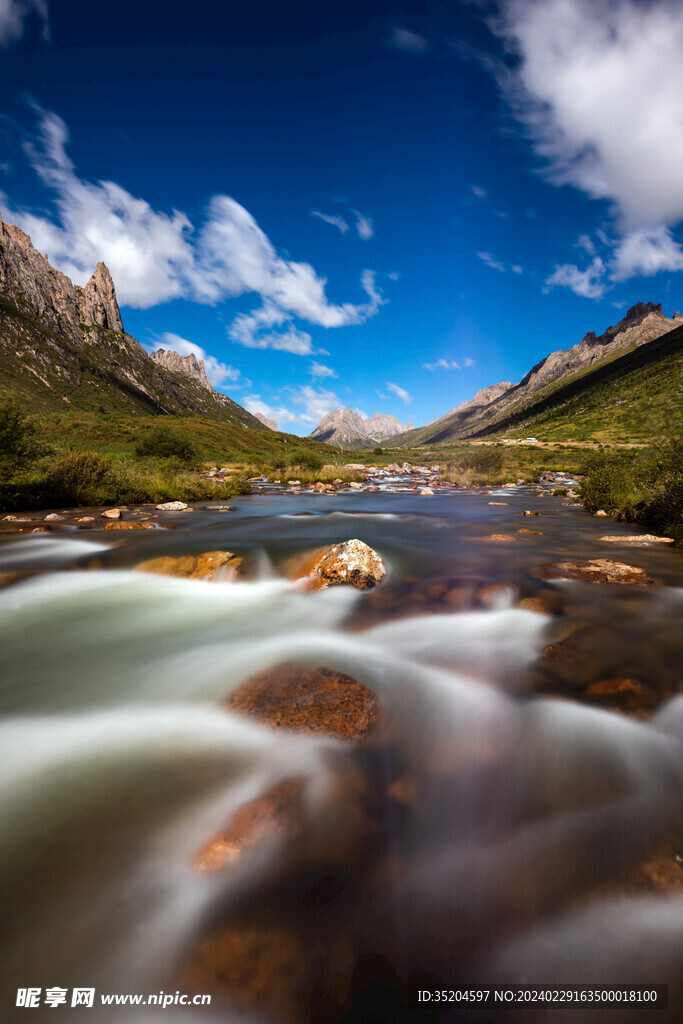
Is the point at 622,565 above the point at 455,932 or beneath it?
above

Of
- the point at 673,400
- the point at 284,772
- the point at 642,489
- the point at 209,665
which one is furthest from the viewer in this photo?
the point at 673,400

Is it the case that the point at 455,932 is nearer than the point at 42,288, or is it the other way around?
the point at 455,932

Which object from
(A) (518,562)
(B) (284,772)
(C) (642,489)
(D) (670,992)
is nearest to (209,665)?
(B) (284,772)

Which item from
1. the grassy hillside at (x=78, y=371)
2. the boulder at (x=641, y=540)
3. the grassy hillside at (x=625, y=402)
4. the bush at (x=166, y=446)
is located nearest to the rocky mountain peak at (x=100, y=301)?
the grassy hillside at (x=78, y=371)

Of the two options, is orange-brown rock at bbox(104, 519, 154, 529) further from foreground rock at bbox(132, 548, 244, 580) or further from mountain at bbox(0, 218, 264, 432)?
mountain at bbox(0, 218, 264, 432)

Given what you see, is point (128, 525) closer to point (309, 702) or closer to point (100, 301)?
point (309, 702)

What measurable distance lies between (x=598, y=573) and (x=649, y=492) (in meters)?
6.67

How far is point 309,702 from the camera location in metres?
3.84

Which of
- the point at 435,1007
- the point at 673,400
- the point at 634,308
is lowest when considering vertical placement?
the point at 435,1007

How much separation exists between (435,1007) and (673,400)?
107671 mm

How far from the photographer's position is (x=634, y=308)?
19275cm

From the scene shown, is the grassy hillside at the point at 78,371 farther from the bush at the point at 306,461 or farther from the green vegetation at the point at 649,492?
the green vegetation at the point at 649,492

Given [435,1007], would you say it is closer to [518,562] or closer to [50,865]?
[50,865]

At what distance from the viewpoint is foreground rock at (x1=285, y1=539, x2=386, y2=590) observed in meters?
7.10
